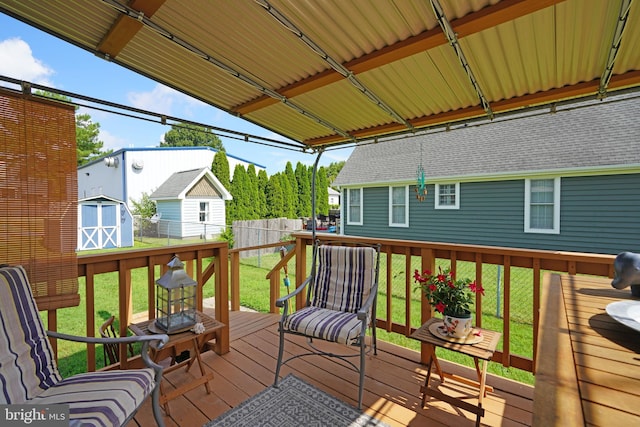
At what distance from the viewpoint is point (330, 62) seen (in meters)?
2.03

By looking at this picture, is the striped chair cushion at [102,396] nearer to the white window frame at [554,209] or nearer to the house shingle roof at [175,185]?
the white window frame at [554,209]

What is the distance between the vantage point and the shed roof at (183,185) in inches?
508

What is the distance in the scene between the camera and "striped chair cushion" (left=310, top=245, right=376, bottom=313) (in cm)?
277

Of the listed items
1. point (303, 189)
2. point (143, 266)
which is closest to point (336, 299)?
point (143, 266)

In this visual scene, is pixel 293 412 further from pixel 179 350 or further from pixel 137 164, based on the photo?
pixel 137 164

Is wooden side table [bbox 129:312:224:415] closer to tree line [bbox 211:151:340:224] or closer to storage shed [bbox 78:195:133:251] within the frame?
tree line [bbox 211:151:340:224]

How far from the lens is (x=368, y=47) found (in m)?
1.94

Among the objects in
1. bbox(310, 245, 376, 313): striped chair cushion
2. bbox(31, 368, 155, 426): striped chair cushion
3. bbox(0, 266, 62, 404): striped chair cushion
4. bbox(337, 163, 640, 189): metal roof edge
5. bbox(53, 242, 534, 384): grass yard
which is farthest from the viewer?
bbox(337, 163, 640, 189): metal roof edge

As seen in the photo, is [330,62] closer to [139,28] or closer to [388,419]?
[139,28]

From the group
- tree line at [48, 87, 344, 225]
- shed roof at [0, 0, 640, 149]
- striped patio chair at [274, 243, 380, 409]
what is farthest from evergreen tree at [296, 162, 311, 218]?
shed roof at [0, 0, 640, 149]

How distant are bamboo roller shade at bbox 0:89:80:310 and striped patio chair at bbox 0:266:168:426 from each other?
214 mm

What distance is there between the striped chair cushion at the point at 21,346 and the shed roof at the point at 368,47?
59.6 inches

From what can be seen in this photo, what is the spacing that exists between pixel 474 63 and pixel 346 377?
99.3 inches

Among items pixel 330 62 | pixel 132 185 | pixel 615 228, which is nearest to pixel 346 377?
pixel 330 62
